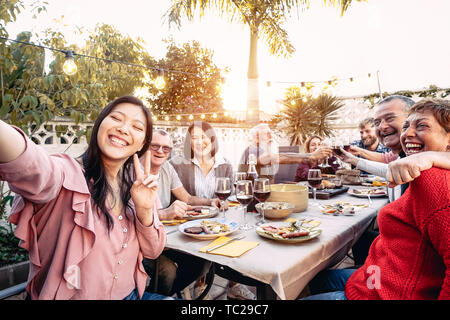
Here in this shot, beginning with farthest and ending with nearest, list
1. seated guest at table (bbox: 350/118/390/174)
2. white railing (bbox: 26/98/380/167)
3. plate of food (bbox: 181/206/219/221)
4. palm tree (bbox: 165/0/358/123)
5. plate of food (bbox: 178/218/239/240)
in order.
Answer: palm tree (bbox: 165/0/358/123)
seated guest at table (bbox: 350/118/390/174)
white railing (bbox: 26/98/380/167)
plate of food (bbox: 181/206/219/221)
plate of food (bbox: 178/218/239/240)

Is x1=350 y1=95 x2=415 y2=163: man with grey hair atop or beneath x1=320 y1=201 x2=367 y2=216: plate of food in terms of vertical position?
atop

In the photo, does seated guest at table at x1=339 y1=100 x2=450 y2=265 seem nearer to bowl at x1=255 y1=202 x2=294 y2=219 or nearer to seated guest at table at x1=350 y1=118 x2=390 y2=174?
bowl at x1=255 y1=202 x2=294 y2=219

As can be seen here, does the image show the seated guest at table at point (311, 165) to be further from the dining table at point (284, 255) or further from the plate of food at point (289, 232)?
the plate of food at point (289, 232)

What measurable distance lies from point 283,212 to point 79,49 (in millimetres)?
3669

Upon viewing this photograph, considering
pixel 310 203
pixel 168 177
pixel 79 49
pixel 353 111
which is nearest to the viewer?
pixel 310 203

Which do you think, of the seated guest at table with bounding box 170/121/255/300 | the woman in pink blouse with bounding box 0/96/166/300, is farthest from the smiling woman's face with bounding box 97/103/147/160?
the seated guest at table with bounding box 170/121/255/300

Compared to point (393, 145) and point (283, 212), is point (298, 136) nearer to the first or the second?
point (393, 145)

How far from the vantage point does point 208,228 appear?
1467 millimetres

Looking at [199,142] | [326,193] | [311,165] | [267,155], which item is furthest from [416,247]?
[311,165]

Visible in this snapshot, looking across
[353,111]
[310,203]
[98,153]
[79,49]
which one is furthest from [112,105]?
[353,111]

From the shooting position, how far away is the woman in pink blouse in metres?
0.83

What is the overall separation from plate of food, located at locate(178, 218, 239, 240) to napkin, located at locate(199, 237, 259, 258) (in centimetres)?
5

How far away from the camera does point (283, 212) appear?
64.4 inches

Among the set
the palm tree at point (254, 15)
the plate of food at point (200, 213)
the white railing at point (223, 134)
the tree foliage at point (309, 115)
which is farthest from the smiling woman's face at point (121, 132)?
the tree foliage at point (309, 115)
